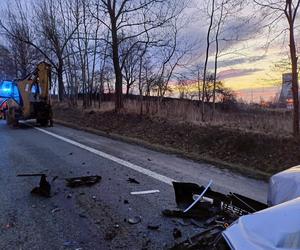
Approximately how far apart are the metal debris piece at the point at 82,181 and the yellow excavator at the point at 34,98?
13.2m

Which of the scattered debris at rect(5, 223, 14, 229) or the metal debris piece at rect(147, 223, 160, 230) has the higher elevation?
the metal debris piece at rect(147, 223, 160, 230)

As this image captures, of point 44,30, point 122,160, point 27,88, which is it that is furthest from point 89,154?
point 44,30

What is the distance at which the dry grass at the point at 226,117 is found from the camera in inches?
438

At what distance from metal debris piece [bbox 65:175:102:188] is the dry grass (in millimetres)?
5118

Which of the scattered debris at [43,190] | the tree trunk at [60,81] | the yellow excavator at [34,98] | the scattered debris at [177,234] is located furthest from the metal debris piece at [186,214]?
the tree trunk at [60,81]

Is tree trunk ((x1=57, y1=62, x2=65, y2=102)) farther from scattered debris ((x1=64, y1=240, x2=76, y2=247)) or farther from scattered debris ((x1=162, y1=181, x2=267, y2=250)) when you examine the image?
scattered debris ((x1=64, y1=240, x2=76, y2=247))

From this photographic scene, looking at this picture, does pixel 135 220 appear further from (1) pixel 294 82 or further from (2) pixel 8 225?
(1) pixel 294 82

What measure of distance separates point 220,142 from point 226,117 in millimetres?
4381

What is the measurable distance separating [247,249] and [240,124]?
10243 mm

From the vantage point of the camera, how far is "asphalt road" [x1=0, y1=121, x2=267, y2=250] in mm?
4473

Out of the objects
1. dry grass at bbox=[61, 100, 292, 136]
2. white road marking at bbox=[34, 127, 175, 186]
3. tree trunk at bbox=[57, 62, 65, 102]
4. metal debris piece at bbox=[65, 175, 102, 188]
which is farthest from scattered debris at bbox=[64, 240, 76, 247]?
tree trunk at bbox=[57, 62, 65, 102]

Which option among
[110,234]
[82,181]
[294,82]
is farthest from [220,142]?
[110,234]

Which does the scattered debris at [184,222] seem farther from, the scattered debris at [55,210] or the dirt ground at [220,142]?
the dirt ground at [220,142]

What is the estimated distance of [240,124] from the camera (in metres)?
12.3
